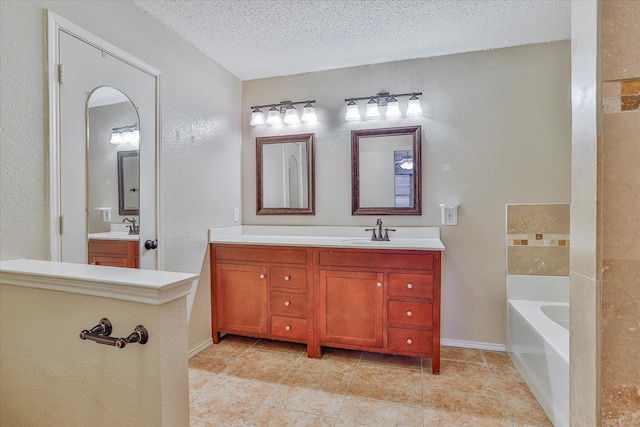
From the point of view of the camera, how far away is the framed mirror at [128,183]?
6.20ft

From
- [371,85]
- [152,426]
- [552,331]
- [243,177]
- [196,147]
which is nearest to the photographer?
[152,426]

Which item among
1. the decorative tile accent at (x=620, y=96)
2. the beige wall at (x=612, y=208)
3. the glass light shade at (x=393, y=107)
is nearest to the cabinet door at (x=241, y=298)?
the glass light shade at (x=393, y=107)

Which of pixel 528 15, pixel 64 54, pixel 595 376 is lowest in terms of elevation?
pixel 595 376

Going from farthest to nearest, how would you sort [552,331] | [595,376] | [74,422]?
[552,331] < [74,422] < [595,376]

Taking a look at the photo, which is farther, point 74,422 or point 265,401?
point 265,401

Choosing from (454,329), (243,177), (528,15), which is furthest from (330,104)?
(454,329)

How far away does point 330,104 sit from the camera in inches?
113

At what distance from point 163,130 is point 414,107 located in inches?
74.8

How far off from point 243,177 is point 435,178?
1.76 meters

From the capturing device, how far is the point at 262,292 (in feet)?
8.21

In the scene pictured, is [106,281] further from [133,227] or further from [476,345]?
[476,345]

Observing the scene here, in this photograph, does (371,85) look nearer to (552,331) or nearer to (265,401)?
(552,331)

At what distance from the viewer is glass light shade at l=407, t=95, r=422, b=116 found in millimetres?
2588

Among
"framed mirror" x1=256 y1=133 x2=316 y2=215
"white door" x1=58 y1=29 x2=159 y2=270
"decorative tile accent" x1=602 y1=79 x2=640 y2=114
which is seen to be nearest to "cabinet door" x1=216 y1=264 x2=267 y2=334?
"framed mirror" x1=256 y1=133 x2=316 y2=215
